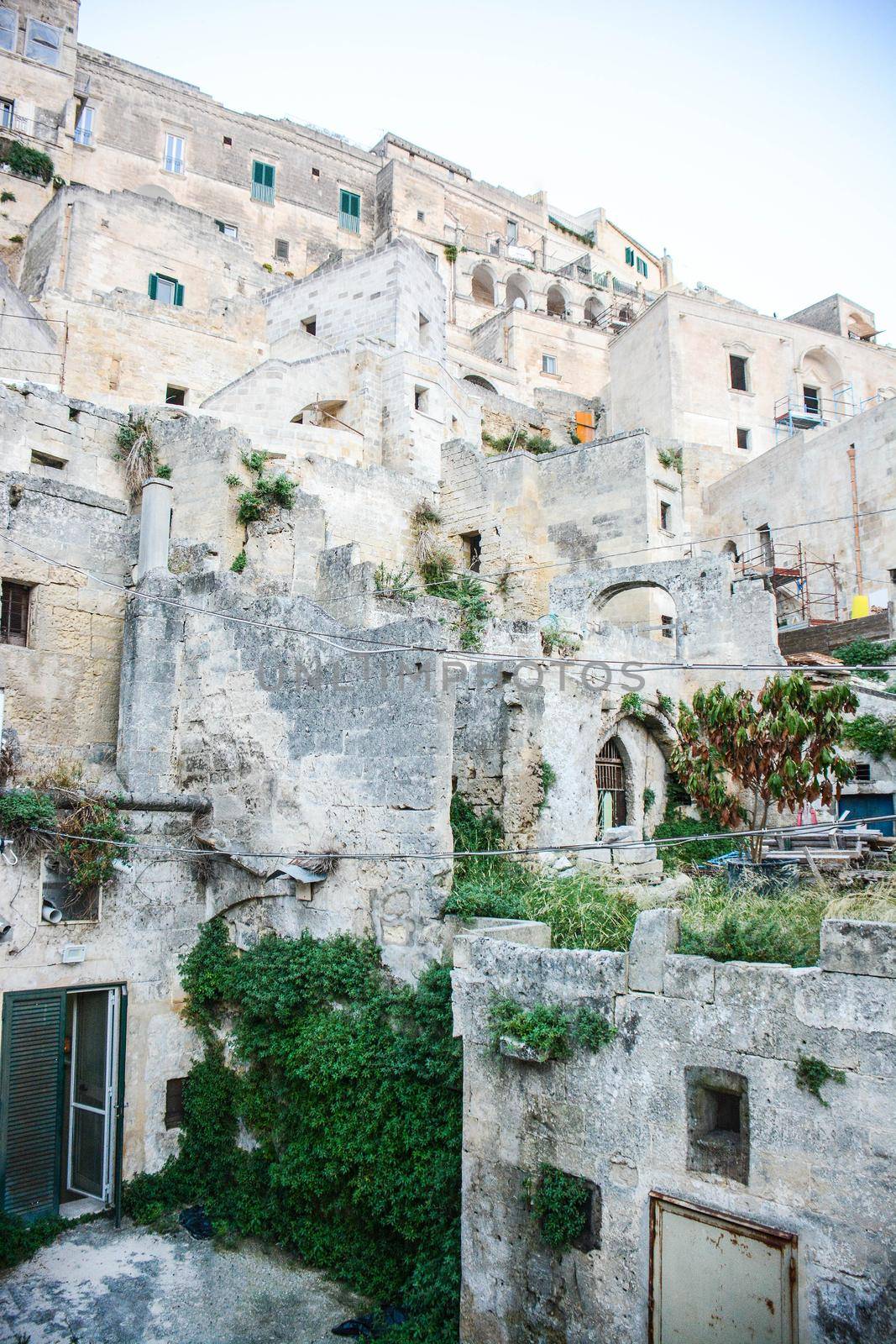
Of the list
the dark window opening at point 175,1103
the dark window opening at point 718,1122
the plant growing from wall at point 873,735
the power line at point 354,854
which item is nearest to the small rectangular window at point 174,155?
the plant growing from wall at point 873,735

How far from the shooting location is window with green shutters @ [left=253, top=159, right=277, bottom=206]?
37.0 m

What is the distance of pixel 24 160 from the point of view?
97.1 ft

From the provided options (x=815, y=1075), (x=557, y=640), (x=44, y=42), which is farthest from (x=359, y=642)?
(x=44, y=42)

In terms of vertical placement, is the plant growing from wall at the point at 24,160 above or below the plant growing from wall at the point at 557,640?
above

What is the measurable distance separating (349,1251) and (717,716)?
7.75 m

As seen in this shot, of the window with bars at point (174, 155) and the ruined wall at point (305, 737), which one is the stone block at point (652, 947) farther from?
the window with bars at point (174, 155)

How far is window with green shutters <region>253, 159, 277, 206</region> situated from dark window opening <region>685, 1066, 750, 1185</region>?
38617mm

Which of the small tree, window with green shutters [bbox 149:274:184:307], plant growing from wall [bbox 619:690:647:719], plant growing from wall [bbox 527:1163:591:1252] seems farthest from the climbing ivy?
window with green shutters [bbox 149:274:184:307]

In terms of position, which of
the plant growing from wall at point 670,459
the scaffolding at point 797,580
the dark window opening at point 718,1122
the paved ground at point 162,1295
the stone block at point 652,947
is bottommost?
the paved ground at point 162,1295

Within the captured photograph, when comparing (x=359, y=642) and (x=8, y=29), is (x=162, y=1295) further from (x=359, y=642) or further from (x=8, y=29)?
(x=8, y=29)

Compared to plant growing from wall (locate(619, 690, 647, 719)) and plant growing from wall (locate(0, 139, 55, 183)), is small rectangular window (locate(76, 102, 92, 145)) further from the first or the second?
plant growing from wall (locate(619, 690, 647, 719))

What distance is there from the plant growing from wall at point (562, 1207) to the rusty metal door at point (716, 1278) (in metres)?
0.55

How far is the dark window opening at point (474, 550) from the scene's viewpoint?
22.9 m

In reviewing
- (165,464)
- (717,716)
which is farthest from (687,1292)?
(165,464)
